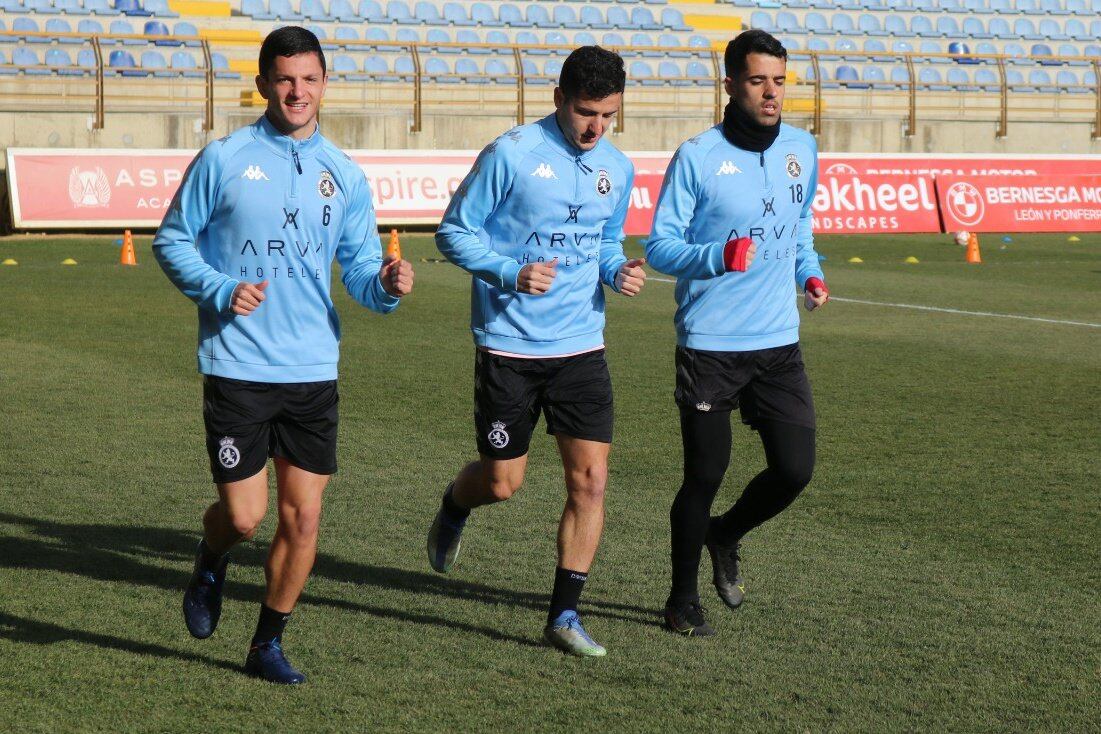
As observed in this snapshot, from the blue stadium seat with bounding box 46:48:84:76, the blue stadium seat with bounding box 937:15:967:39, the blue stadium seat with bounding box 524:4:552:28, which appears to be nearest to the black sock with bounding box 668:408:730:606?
the blue stadium seat with bounding box 46:48:84:76

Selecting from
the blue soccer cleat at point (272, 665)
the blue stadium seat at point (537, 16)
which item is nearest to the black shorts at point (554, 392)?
the blue soccer cleat at point (272, 665)

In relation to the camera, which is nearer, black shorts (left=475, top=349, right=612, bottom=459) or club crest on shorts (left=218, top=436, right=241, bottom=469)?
club crest on shorts (left=218, top=436, right=241, bottom=469)

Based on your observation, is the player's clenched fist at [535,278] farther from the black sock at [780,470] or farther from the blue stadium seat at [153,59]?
the blue stadium seat at [153,59]

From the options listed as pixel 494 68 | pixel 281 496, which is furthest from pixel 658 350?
pixel 494 68

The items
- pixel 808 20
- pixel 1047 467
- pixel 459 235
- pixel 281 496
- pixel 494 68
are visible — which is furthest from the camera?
pixel 808 20

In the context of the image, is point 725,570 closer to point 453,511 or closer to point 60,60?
point 453,511

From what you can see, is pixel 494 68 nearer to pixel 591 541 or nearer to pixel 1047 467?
pixel 1047 467

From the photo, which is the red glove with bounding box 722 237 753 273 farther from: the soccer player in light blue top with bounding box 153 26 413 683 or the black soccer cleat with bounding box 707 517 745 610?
the black soccer cleat with bounding box 707 517 745 610

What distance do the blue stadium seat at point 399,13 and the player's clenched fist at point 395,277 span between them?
2775 cm

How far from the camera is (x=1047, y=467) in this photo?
24.1 ft

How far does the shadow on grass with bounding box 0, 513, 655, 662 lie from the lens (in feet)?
16.5

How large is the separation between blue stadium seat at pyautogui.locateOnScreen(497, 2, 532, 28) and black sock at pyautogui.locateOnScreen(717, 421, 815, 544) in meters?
28.0

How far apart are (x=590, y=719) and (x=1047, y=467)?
13.6ft

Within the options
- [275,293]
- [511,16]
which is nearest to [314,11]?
[511,16]
